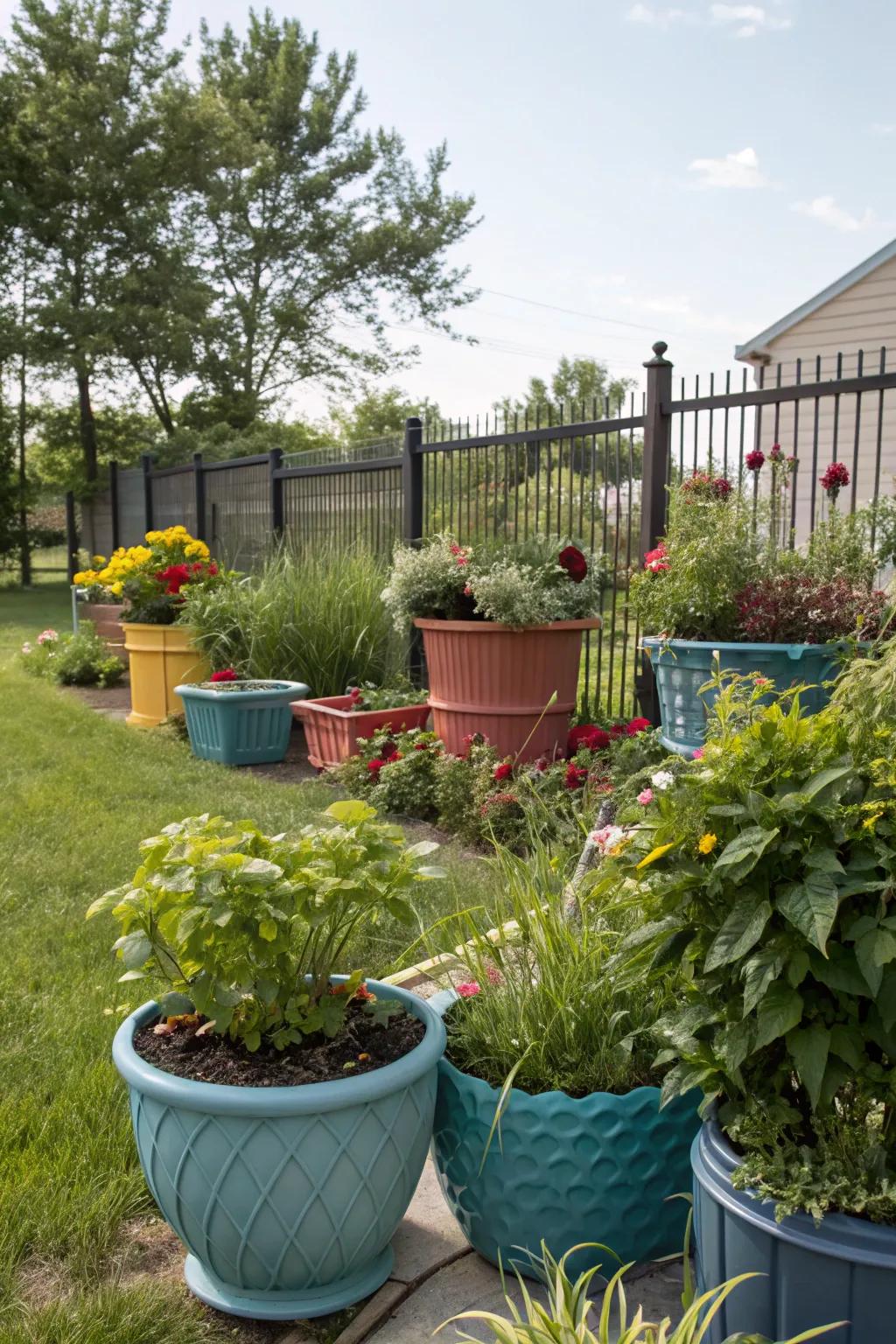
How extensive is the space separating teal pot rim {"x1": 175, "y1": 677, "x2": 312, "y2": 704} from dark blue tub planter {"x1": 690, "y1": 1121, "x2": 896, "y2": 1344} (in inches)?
196

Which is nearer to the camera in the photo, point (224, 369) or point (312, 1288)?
point (312, 1288)

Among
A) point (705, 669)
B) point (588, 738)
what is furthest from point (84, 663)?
point (705, 669)

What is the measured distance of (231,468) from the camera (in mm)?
10227

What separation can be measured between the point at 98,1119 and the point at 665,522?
12.5ft

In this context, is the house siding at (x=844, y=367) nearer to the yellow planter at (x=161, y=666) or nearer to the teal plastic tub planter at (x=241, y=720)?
the teal plastic tub planter at (x=241, y=720)

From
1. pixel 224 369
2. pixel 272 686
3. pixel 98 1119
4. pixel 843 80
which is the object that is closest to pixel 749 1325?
pixel 98 1119

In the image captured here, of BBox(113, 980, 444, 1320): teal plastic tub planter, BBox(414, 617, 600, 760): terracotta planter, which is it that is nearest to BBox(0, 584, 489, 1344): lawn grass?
BBox(113, 980, 444, 1320): teal plastic tub planter

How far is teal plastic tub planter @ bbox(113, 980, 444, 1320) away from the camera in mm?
1684

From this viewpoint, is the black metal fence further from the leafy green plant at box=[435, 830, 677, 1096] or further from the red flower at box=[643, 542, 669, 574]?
the leafy green plant at box=[435, 830, 677, 1096]

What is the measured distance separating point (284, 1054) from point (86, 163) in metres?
22.9

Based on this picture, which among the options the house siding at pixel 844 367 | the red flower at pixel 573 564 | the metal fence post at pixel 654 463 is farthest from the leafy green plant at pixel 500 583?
the house siding at pixel 844 367

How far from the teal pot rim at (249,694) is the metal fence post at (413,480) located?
1.30m

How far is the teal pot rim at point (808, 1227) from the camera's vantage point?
1.35 m

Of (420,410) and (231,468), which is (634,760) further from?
(420,410)
